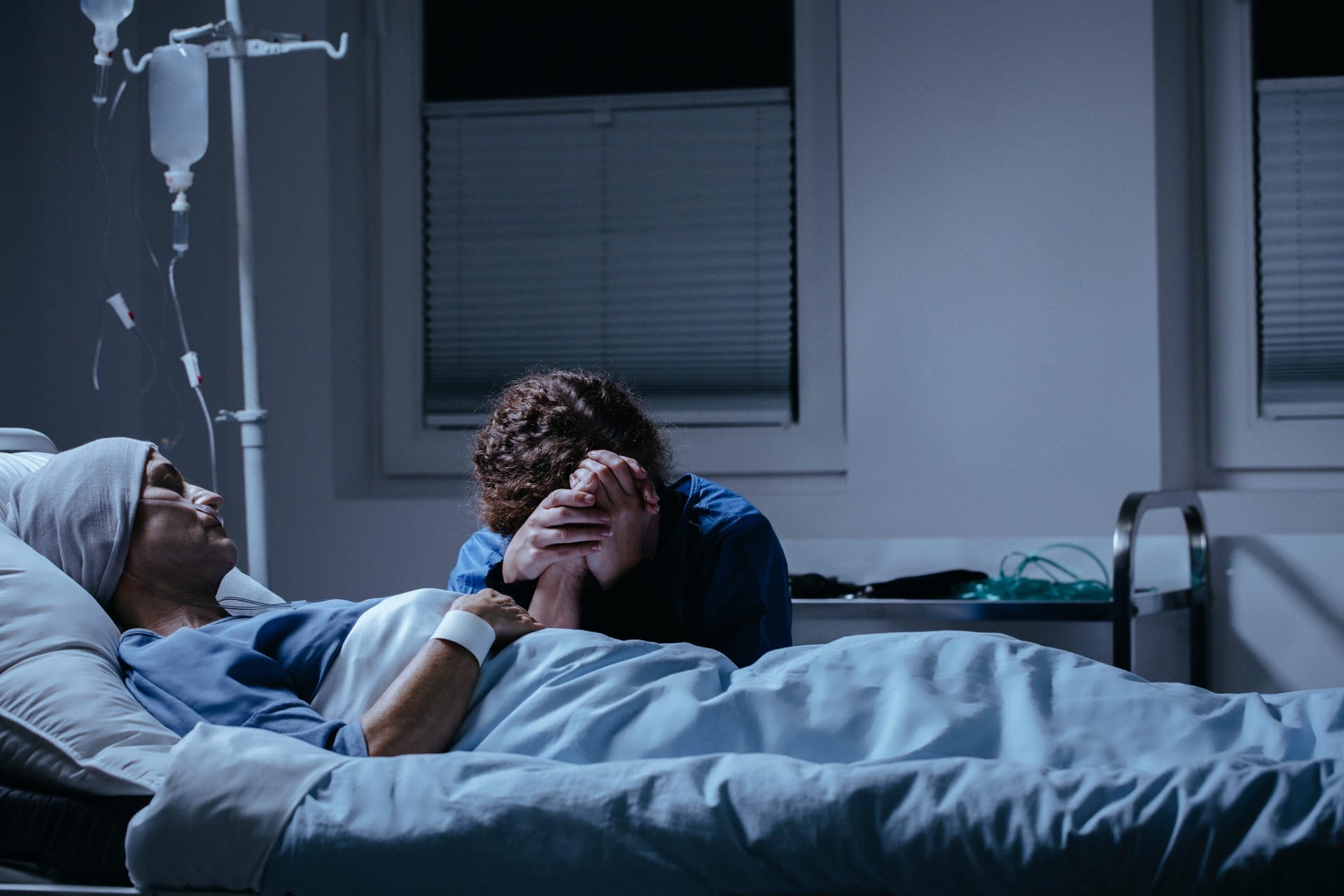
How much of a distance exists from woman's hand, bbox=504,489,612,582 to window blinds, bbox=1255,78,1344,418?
1.67 m

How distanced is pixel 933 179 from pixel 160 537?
1644mm

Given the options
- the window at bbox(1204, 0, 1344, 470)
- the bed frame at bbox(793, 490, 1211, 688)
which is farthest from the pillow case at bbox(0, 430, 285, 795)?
the window at bbox(1204, 0, 1344, 470)

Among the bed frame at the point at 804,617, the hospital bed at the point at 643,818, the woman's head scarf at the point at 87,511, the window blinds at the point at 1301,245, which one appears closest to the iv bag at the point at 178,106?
the bed frame at the point at 804,617

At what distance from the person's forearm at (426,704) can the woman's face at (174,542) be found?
1.33ft

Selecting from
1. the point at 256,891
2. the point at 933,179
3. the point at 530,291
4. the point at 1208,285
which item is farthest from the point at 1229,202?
the point at 256,891

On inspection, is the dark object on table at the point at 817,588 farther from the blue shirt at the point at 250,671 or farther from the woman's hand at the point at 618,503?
the blue shirt at the point at 250,671

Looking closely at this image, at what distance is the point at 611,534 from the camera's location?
1.37 meters

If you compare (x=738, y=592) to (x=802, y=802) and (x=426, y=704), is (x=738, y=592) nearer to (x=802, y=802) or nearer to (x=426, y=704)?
(x=426, y=704)

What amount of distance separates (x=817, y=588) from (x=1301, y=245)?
1.24 meters

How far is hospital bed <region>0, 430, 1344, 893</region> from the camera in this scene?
708mm

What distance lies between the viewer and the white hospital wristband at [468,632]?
109cm

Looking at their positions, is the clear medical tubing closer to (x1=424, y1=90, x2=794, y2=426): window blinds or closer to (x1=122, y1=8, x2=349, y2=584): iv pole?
(x1=122, y1=8, x2=349, y2=584): iv pole

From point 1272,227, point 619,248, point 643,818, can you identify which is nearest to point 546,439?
point 643,818

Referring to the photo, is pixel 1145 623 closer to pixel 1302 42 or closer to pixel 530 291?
pixel 1302 42
